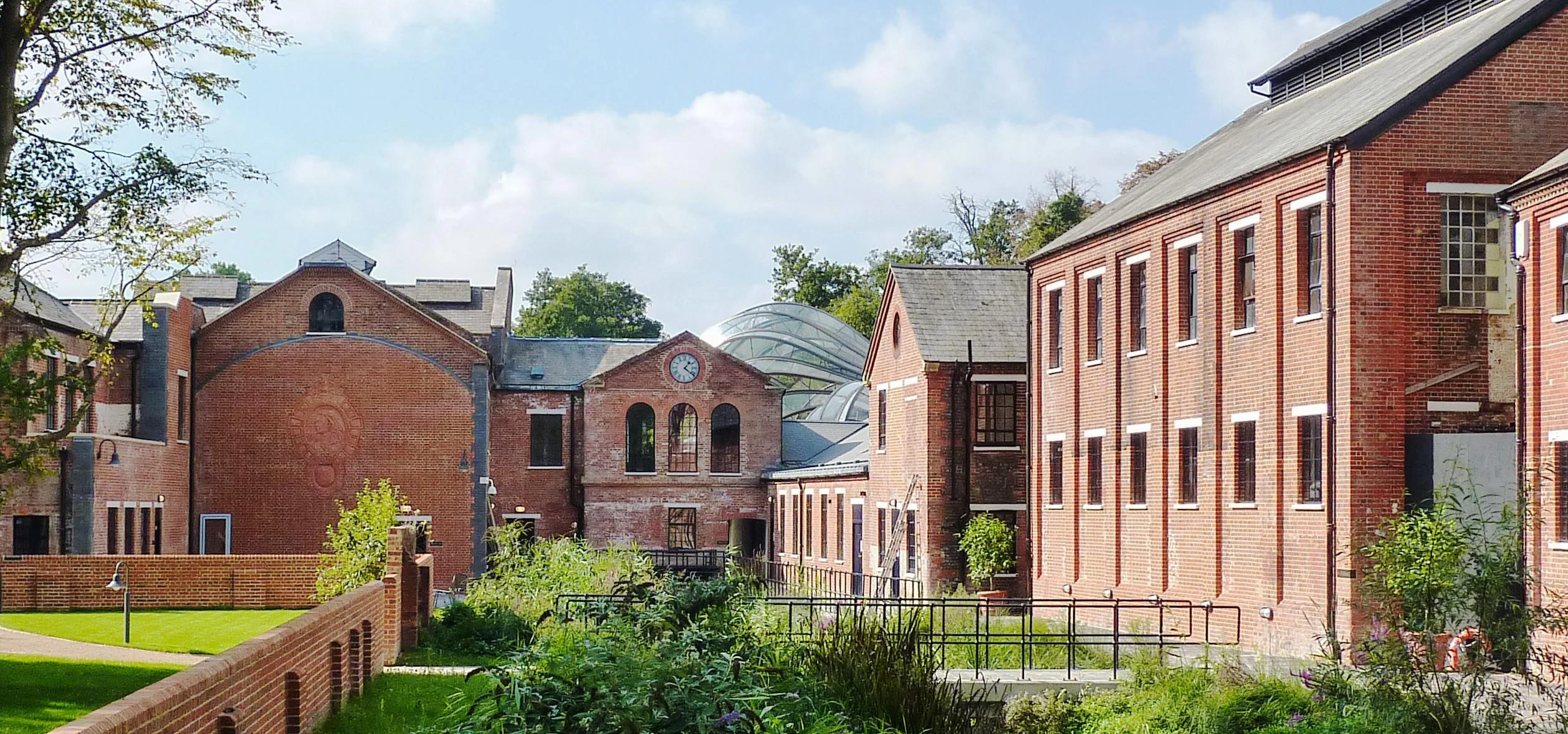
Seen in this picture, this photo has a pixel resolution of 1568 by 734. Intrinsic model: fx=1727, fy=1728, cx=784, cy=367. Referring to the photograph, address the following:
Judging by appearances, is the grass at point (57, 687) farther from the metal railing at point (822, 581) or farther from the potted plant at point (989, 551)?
the potted plant at point (989, 551)

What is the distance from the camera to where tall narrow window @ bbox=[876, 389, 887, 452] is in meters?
43.7

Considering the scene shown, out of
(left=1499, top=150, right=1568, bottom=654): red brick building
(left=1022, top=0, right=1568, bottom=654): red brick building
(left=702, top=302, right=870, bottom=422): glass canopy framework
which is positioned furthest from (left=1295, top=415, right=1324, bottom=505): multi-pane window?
(left=702, top=302, right=870, bottom=422): glass canopy framework

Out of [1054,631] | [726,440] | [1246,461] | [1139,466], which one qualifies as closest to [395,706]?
[1054,631]

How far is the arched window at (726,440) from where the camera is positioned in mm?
56469

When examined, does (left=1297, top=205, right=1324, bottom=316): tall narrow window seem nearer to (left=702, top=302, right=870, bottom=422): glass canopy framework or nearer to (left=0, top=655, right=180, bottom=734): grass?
(left=0, top=655, right=180, bottom=734): grass

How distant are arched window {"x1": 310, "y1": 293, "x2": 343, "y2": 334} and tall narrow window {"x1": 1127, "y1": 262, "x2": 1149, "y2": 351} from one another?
87.7ft

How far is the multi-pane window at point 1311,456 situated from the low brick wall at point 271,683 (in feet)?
43.2

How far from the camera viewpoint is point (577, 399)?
182ft

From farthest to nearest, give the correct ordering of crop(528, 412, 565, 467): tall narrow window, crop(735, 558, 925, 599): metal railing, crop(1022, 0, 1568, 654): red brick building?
crop(528, 412, 565, 467): tall narrow window
crop(735, 558, 925, 599): metal railing
crop(1022, 0, 1568, 654): red brick building

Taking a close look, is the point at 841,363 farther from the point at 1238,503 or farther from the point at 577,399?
the point at 1238,503

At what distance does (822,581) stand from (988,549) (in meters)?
8.26

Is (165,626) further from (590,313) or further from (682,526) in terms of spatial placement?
(590,313)

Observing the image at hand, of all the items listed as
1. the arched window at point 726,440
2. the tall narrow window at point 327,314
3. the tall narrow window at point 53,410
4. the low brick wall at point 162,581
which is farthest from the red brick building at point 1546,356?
the arched window at point 726,440

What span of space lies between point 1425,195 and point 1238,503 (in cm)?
570
